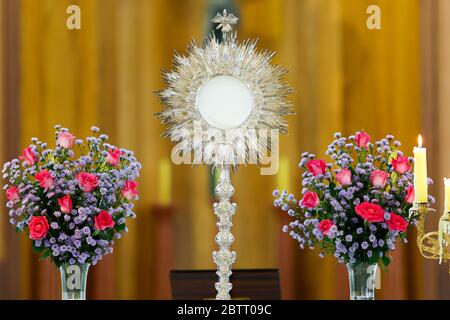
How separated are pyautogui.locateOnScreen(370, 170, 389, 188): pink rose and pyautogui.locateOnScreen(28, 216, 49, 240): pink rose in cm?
89

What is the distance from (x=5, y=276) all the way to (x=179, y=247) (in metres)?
0.82

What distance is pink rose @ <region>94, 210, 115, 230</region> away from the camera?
7.85 feet

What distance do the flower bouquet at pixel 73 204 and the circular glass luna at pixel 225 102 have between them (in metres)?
0.31

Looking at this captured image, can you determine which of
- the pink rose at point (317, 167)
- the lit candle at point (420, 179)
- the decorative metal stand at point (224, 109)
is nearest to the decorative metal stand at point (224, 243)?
the decorative metal stand at point (224, 109)

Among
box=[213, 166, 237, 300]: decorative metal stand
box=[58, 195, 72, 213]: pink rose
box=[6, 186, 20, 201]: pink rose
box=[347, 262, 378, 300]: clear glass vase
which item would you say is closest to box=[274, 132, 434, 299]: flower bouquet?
box=[347, 262, 378, 300]: clear glass vase

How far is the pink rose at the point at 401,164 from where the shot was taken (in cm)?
242

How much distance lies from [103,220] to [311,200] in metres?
0.56

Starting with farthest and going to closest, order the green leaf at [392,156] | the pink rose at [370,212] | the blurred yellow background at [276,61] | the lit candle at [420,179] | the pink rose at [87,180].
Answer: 1. the blurred yellow background at [276,61]
2. the green leaf at [392,156]
3. the pink rose at [87,180]
4. the pink rose at [370,212]
5. the lit candle at [420,179]

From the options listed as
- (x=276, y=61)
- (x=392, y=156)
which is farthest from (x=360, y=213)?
(x=276, y=61)

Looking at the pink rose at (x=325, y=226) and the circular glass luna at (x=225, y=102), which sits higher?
the circular glass luna at (x=225, y=102)

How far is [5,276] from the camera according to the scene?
4.09 m

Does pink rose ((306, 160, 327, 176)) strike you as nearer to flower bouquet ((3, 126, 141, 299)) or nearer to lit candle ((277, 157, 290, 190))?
flower bouquet ((3, 126, 141, 299))

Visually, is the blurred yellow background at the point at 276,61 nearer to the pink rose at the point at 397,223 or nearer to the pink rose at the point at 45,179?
the pink rose at the point at 45,179
